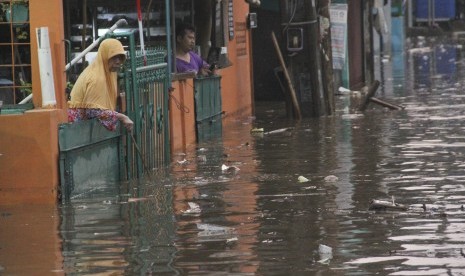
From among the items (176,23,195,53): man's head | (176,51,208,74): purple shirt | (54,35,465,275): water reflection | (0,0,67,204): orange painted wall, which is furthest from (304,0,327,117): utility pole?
(0,0,67,204): orange painted wall

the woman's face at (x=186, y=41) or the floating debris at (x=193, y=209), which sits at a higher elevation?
the woman's face at (x=186, y=41)

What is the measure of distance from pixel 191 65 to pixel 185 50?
206mm

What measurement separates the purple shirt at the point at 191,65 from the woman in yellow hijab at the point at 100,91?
4180mm

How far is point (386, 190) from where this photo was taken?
1194 cm

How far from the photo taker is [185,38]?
54.9 feet

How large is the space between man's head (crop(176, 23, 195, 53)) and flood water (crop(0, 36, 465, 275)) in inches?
50.8

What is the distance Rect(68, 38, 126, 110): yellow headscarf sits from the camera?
40.2ft

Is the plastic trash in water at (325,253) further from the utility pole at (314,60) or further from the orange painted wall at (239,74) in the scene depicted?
the utility pole at (314,60)

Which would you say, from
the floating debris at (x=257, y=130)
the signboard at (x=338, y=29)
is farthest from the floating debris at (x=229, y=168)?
the signboard at (x=338, y=29)

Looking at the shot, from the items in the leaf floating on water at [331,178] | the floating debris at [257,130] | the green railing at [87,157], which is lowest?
the floating debris at [257,130]

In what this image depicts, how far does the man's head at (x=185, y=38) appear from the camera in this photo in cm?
1673

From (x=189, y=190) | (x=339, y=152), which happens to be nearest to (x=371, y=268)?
(x=189, y=190)

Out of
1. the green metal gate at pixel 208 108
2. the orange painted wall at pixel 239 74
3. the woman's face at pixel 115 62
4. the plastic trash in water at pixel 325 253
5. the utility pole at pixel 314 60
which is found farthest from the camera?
the orange painted wall at pixel 239 74

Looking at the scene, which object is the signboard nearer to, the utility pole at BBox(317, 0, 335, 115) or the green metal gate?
the utility pole at BBox(317, 0, 335, 115)
